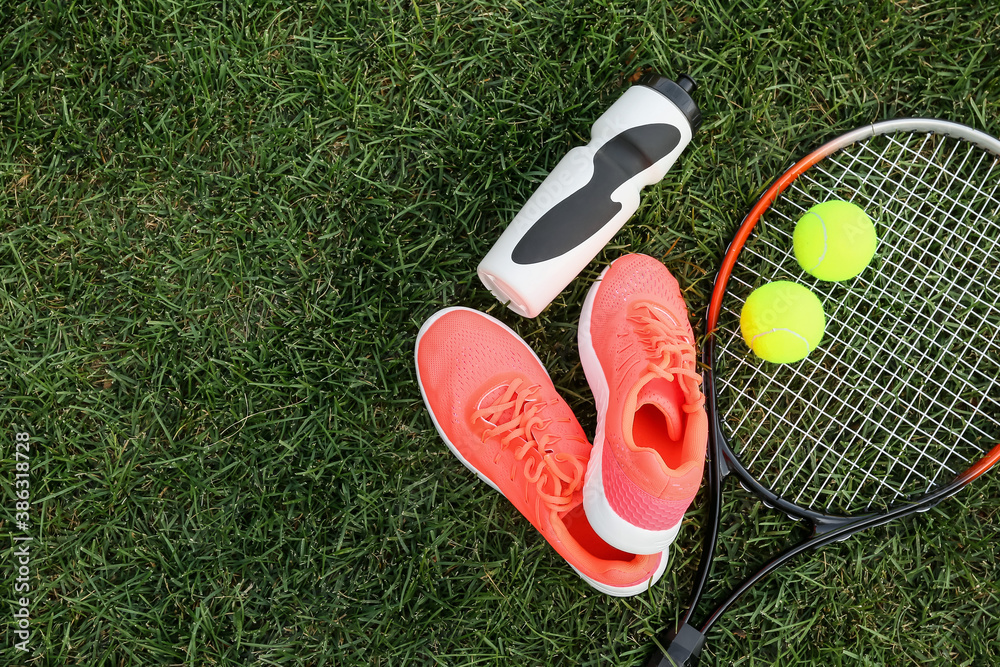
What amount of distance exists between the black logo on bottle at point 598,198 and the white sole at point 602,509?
0.84ft

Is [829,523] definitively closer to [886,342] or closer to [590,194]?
[886,342]

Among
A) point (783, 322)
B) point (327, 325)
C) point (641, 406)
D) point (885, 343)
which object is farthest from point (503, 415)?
point (885, 343)

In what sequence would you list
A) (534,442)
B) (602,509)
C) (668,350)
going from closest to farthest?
1. (602,509)
2. (668,350)
3. (534,442)

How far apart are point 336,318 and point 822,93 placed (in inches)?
62.9

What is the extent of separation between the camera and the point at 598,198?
167 cm

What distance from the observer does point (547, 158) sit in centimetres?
188

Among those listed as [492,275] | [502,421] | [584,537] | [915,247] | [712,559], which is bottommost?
[712,559]

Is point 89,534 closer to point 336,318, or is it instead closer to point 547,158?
point 336,318

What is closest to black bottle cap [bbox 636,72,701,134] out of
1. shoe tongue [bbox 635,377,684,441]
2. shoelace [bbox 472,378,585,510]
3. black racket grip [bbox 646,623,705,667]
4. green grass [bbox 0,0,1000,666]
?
green grass [bbox 0,0,1000,666]

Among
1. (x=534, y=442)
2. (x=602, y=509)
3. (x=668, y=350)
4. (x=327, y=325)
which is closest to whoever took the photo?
(x=602, y=509)

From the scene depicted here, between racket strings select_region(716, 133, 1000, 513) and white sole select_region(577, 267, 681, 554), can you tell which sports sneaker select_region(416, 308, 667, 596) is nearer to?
white sole select_region(577, 267, 681, 554)

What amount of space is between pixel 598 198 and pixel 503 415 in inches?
25.0

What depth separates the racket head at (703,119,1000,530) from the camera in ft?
6.13

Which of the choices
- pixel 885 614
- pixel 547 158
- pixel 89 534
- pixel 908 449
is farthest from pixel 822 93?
pixel 89 534
